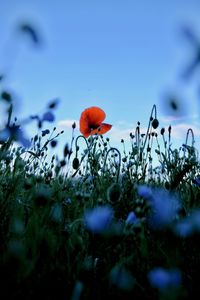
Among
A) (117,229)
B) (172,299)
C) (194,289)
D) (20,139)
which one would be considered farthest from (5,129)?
(172,299)

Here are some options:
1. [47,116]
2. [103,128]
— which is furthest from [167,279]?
[103,128]

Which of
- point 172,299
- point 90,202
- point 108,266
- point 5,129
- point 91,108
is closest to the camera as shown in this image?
point 172,299

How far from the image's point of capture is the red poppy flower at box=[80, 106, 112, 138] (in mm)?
2893

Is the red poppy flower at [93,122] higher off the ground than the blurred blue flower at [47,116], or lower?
higher

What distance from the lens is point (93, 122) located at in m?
2.89

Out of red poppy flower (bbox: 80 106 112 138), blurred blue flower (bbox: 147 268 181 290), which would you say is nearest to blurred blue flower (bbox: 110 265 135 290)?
blurred blue flower (bbox: 147 268 181 290)

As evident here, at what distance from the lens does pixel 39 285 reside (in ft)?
3.63

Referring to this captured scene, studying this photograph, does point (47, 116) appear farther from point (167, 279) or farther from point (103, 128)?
point (103, 128)

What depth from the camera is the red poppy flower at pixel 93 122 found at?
114 inches

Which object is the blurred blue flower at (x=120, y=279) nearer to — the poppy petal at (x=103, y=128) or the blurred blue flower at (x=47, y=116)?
the blurred blue flower at (x=47, y=116)

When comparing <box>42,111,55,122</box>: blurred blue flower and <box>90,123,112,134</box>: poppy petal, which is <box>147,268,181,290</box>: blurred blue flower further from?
<box>90,123,112,134</box>: poppy petal

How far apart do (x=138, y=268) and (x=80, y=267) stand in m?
0.21

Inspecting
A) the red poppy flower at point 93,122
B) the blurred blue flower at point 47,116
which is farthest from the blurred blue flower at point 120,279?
the red poppy flower at point 93,122

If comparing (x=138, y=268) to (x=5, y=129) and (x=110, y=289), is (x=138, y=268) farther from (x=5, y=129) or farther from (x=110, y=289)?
(x=5, y=129)
